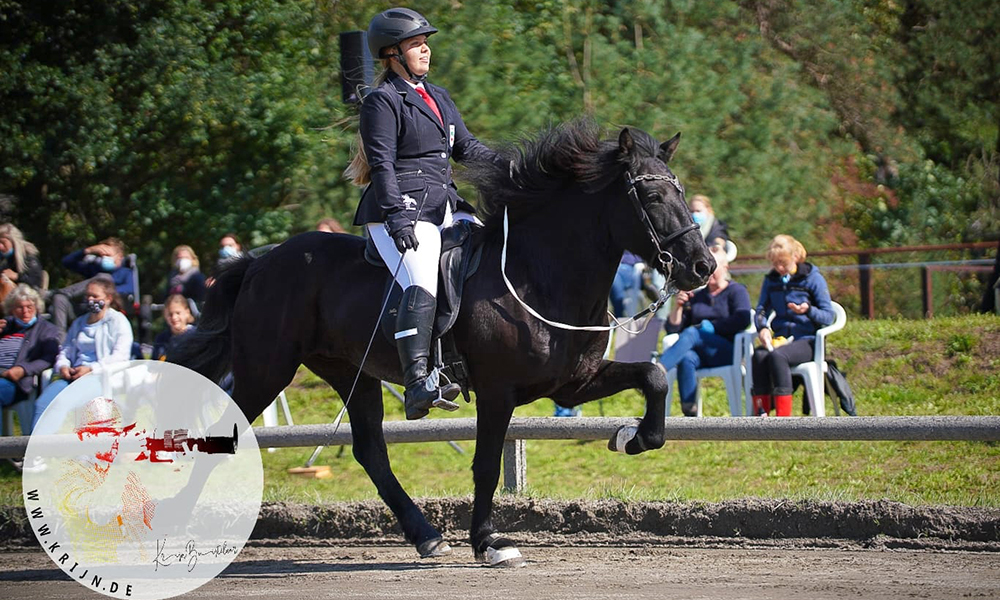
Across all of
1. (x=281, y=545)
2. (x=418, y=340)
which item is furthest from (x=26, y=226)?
(x=418, y=340)

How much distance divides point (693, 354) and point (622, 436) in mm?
3946

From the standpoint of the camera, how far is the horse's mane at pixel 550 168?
6.63m

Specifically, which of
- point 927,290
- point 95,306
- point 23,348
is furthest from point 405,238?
point 927,290

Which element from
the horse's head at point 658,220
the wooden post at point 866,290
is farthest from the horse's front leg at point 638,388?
the wooden post at point 866,290

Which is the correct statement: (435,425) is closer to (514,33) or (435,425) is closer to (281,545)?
(281,545)

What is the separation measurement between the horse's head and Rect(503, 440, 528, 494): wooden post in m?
2.20

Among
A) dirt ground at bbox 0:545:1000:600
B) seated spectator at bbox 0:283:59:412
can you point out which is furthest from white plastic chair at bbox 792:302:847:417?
seated spectator at bbox 0:283:59:412

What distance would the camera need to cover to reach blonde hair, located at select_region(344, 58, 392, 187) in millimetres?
6914

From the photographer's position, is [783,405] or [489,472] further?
[783,405]

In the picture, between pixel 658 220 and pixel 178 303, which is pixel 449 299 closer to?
pixel 658 220

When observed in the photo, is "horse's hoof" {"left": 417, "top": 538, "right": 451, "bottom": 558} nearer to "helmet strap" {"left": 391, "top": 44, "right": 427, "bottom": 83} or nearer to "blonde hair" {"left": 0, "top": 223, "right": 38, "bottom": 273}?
"helmet strap" {"left": 391, "top": 44, "right": 427, "bottom": 83}

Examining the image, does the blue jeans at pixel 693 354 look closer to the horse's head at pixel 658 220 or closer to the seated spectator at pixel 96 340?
the horse's head at pixel 658 220

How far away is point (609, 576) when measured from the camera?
6121 mm

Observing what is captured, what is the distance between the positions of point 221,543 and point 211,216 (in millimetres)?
10900
